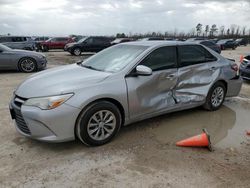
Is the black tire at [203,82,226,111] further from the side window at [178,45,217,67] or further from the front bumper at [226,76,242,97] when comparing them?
the side window at [178,45,217,67]

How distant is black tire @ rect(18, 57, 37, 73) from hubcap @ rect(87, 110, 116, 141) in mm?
8048

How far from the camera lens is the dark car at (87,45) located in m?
21.8

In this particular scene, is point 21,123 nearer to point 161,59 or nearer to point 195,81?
point 161,59

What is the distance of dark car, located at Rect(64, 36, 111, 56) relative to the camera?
2181cm

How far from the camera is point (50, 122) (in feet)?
11.3

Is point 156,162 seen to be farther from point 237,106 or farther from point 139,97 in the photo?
point 237,106

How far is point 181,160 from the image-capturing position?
351 cm

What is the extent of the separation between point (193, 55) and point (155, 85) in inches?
50.0

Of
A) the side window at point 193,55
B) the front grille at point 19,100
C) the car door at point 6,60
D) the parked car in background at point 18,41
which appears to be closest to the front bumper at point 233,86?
the side window at point 193,55

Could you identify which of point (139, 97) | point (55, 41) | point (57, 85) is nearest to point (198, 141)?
point (139, 97)

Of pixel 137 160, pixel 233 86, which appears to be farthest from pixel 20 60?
pixel 137 160

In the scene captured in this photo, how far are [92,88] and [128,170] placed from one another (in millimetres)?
1223

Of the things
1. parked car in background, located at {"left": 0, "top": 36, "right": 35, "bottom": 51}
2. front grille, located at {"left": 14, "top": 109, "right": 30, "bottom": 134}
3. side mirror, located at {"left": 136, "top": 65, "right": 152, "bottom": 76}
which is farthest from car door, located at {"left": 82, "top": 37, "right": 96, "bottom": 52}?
front grille, located at {"left": 14, "top": 109, "right": 30, "bottom": 134}

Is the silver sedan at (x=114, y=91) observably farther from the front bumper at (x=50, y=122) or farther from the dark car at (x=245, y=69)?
the dark car at (x=245, y=69)
